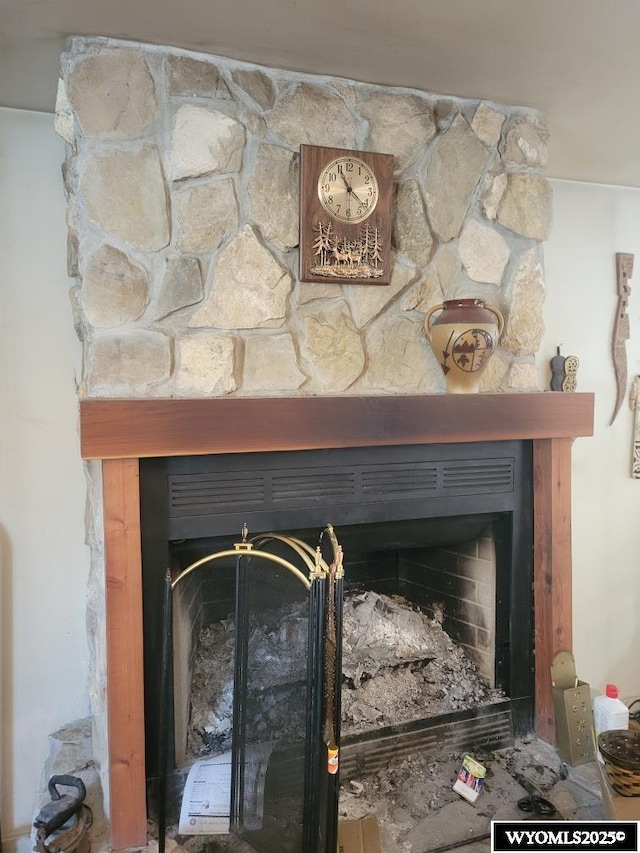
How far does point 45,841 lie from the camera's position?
1.45 metres

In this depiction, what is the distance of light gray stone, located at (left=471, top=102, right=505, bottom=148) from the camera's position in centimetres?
188

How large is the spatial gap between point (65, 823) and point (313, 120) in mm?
1841

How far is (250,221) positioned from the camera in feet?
5.43

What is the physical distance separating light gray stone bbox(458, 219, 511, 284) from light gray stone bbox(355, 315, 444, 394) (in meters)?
0.25

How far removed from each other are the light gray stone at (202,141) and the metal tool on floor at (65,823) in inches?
60.1

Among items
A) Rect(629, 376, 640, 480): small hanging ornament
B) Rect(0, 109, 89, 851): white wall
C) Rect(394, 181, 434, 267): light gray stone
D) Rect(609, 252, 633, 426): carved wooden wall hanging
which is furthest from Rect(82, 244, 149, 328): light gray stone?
Rect(629, 376, 640, 480): small hanging ornament

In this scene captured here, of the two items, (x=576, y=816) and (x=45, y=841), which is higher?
(x=45, y=841)

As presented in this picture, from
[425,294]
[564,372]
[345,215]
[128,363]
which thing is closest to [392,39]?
[345,215]

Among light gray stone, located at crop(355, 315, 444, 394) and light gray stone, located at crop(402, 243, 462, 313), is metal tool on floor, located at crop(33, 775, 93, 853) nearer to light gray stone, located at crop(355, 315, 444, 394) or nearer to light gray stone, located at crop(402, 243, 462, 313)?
light gray stone, located at crop(355, 315, 444, 394)

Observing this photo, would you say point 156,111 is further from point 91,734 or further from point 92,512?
point 91,734

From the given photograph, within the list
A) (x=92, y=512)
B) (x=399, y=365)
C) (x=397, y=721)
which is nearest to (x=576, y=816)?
(x=397, y=721)

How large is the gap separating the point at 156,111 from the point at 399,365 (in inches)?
35.4

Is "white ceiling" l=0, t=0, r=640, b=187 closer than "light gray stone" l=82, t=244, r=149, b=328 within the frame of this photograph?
Yes

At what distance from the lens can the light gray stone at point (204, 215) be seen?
5.24 feet
